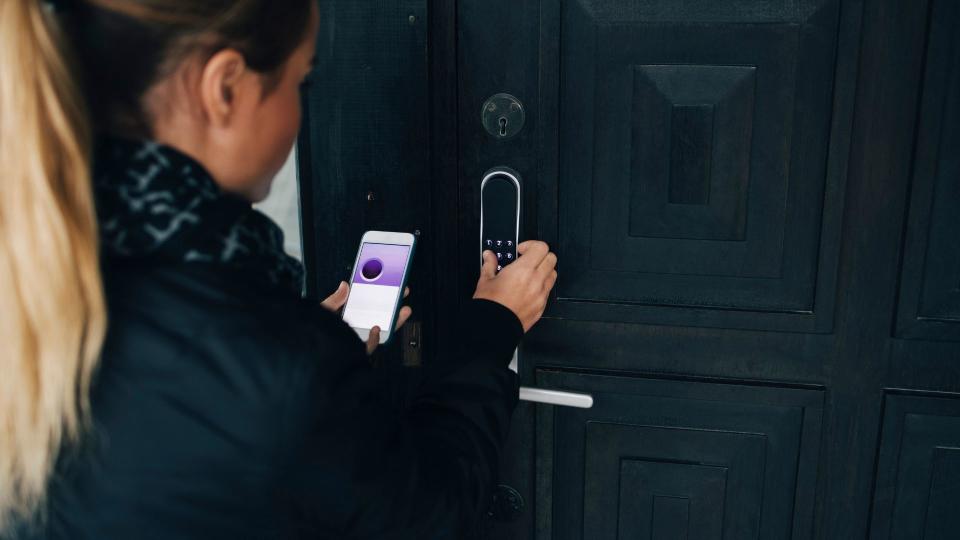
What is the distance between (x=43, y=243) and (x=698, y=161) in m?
0.76

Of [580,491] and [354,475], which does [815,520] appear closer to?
[580,491]

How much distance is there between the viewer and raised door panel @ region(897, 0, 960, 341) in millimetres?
957

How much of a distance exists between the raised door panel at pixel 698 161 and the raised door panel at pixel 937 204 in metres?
0.09

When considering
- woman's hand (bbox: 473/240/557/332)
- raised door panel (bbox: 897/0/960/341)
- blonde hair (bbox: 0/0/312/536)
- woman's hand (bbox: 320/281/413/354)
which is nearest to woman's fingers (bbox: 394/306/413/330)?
woman's hand (bbox: 320/281/413/354)

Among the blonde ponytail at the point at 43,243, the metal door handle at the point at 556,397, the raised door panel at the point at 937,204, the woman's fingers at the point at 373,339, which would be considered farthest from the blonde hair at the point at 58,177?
the raised door panel at the point at 937,204

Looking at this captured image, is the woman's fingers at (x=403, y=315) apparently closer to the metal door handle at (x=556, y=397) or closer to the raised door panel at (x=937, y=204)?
the metal door handle at (x=556, y=397)

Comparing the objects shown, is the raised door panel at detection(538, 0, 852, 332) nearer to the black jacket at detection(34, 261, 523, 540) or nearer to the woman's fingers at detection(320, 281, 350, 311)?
the woman's fingers at detection(320, 281, 350, 311)

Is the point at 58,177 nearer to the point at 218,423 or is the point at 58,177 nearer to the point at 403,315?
the point at 218,423

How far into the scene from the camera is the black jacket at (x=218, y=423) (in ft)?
2.06

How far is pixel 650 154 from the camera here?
1.07m

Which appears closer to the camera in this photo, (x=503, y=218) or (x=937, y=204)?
(x=937, y=204)

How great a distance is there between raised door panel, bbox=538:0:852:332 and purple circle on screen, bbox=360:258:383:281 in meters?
0.23

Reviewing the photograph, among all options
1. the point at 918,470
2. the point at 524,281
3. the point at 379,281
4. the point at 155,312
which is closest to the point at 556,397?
the point at 524,281

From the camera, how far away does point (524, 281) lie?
1.06m
